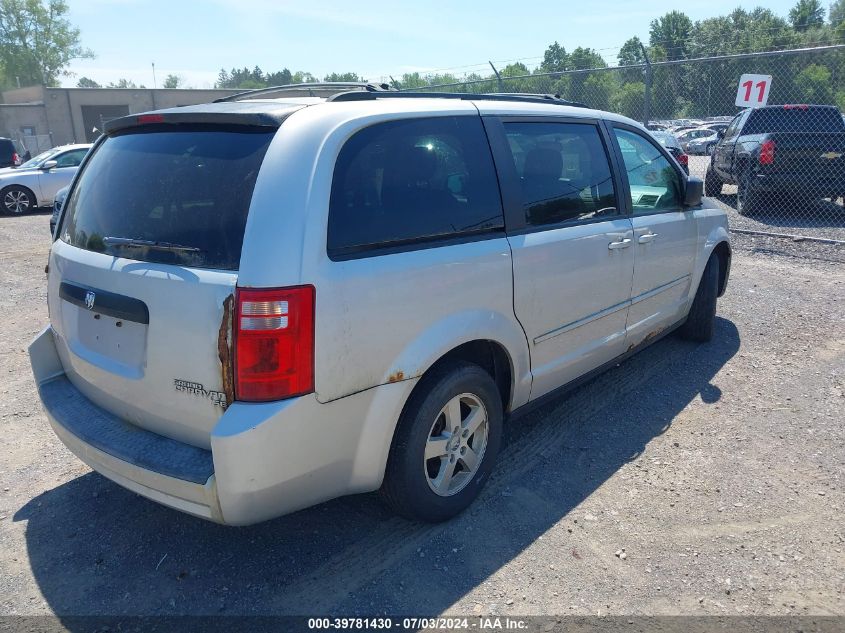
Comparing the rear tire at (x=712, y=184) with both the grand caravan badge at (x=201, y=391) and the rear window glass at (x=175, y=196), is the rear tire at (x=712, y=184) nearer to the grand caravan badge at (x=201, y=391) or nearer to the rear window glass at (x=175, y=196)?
the rear window glass at (x=175, y=196)

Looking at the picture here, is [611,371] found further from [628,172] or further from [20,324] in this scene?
[20,324]

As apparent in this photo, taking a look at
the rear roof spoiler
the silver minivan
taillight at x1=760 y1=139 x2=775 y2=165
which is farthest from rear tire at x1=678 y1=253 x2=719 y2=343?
taillight at x1=760 y1=139 x2=775 y2=165

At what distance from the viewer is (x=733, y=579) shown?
2.73 metres

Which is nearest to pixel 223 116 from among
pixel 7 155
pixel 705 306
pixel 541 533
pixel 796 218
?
pixel 541 533

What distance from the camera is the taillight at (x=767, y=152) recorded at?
10773 mm

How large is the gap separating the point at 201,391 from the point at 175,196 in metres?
0.80

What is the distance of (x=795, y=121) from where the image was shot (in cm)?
1173

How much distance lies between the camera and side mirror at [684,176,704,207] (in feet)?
15.3

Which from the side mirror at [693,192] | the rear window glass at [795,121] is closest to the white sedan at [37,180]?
the side mirror at [693,192]

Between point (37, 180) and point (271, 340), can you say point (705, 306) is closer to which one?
point (271, 340)

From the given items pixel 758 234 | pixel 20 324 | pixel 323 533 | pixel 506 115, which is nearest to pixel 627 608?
pixel 323 533

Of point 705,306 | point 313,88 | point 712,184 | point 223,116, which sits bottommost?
point 712,184

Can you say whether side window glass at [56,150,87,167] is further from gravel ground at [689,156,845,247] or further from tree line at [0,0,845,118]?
gravel ground at [689,156,845,247]

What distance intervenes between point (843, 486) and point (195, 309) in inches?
130
